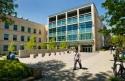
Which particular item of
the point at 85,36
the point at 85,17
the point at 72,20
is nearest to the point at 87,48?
the point at 85,36

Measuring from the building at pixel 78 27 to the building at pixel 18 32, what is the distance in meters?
5.64

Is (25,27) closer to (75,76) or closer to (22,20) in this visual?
(22,20)

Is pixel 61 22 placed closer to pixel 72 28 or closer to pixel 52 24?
pixel 52 24

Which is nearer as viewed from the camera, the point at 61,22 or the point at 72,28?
the point at 72,28

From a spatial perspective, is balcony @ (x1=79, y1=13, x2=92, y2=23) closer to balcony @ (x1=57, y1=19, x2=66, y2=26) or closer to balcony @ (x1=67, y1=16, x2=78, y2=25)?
balcony @ (x1=67, y1=16, x2=78, y2=25)

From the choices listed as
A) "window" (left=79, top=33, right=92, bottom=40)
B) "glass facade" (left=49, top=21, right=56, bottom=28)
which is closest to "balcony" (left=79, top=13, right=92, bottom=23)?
"window" (left=79, top=33, right=92, bottom=40)

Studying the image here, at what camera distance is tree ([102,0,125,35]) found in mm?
11899

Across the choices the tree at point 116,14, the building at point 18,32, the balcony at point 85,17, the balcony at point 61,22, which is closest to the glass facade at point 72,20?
the balcony at point 61,22

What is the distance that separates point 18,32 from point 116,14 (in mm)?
Answer: 38389

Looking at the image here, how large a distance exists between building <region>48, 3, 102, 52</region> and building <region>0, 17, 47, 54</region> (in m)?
5.64

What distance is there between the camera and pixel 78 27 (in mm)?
50812

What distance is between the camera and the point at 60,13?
56.9 m

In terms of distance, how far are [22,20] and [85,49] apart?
20.2m

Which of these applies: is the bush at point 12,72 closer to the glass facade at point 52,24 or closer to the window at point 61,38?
the window at point 61,38
